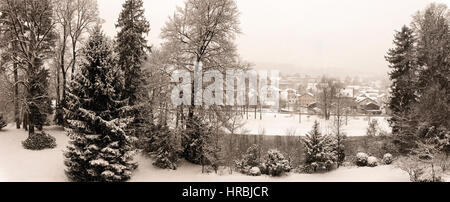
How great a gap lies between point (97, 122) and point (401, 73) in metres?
21.7

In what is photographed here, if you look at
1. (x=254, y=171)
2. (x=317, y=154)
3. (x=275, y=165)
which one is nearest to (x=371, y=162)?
(x=317, y=154)

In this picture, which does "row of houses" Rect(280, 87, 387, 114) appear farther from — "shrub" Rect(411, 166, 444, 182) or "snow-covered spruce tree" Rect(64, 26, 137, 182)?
"snow-covered spruce tree" Rect(64, 26, 137, 182)

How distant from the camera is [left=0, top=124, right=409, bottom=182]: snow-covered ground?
12945 mm

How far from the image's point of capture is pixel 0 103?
19734 millimetres

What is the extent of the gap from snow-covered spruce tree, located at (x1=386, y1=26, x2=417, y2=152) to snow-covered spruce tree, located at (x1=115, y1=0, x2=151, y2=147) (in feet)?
55.5

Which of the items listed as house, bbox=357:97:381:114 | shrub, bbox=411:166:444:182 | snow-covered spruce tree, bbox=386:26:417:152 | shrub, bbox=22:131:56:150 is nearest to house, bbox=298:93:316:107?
house, bbox=357:97:381:114

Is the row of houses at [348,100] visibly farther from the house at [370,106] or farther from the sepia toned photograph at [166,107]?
the sepia toned photograph at [166,107]

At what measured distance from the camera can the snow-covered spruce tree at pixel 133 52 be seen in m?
17.0

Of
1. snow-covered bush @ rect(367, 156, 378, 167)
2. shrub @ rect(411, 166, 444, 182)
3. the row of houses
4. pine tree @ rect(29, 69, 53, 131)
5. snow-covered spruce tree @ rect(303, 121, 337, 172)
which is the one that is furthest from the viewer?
the row of houses

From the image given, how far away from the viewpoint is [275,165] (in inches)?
602

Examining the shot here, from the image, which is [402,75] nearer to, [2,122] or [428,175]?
[428,175]

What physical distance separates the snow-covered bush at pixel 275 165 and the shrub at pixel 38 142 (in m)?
12.2
